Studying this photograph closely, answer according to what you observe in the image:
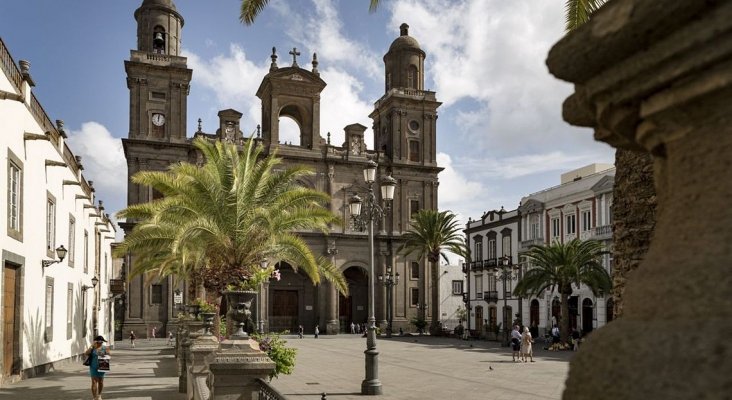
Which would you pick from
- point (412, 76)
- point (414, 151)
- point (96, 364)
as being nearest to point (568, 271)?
point (414, 151)

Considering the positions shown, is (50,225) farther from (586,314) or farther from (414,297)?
(414,297)

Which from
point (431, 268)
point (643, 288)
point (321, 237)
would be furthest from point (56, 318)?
point (431, 268)

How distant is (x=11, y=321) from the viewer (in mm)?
17047

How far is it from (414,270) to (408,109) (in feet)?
42.9

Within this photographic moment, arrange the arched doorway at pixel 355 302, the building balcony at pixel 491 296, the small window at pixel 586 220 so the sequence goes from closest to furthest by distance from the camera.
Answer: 1. the small window at pixel 586 220
2. the arched doorway at pixel 355 302
3. the building balcony at pixel 491 296

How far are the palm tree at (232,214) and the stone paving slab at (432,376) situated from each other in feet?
9.81

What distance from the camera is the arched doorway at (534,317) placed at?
48.8 m

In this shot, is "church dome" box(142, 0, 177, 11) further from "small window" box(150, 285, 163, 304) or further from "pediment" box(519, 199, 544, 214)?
"pediment" box(519, 199, 544, 214)

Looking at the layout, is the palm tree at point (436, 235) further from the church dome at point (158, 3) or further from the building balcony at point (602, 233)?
the church dome at point (158, 3)

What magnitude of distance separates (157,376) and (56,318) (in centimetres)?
453

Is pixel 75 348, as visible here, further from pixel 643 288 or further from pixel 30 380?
pixel 643 288

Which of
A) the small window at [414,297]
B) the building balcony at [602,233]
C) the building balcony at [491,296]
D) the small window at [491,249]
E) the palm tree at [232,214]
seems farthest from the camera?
the small window at [491,249]

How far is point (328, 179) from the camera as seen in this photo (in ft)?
172

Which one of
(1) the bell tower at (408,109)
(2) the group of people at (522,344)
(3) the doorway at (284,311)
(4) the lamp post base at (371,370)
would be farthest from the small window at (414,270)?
(4) the lamp post base at (371,370)
